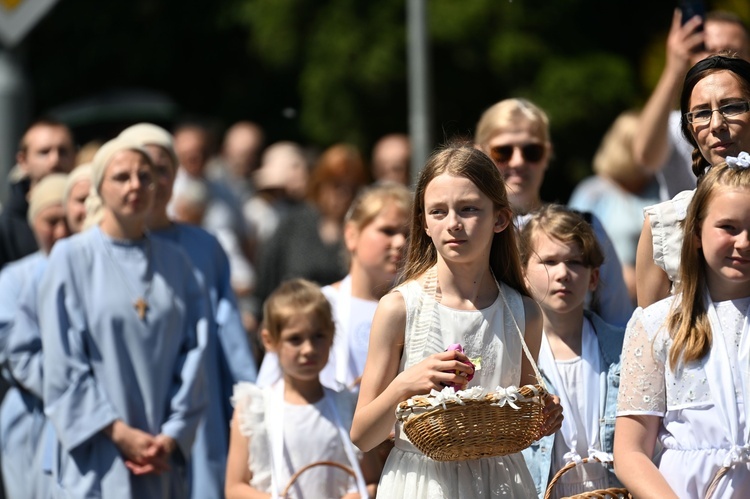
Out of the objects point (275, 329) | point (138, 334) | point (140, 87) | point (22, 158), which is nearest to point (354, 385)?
point (275, 329)

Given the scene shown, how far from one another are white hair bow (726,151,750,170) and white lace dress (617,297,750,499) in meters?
0.41

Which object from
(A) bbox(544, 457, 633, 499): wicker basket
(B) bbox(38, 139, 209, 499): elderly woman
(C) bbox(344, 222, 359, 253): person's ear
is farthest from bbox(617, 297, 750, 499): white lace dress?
(B) bbox(38, 139, 209, 499): elderly woman

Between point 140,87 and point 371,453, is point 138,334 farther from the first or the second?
point 140,87

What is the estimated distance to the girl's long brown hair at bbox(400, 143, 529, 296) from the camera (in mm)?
4680

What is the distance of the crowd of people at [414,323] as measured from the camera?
450cm

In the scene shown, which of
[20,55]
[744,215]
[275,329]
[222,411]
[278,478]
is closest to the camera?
[744,215]

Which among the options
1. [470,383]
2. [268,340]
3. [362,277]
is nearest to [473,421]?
[470,383]

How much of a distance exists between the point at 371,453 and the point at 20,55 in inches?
162

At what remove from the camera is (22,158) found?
8883 millimetres

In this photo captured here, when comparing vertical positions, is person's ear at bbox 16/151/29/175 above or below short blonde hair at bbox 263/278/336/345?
above

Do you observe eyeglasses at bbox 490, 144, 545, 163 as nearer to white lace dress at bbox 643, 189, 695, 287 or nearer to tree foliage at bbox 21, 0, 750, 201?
white lace dress at bbox 643, 189, 695, 287

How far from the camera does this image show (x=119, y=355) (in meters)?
6.56

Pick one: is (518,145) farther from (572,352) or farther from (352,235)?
(572,352)

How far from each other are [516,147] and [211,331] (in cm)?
182
